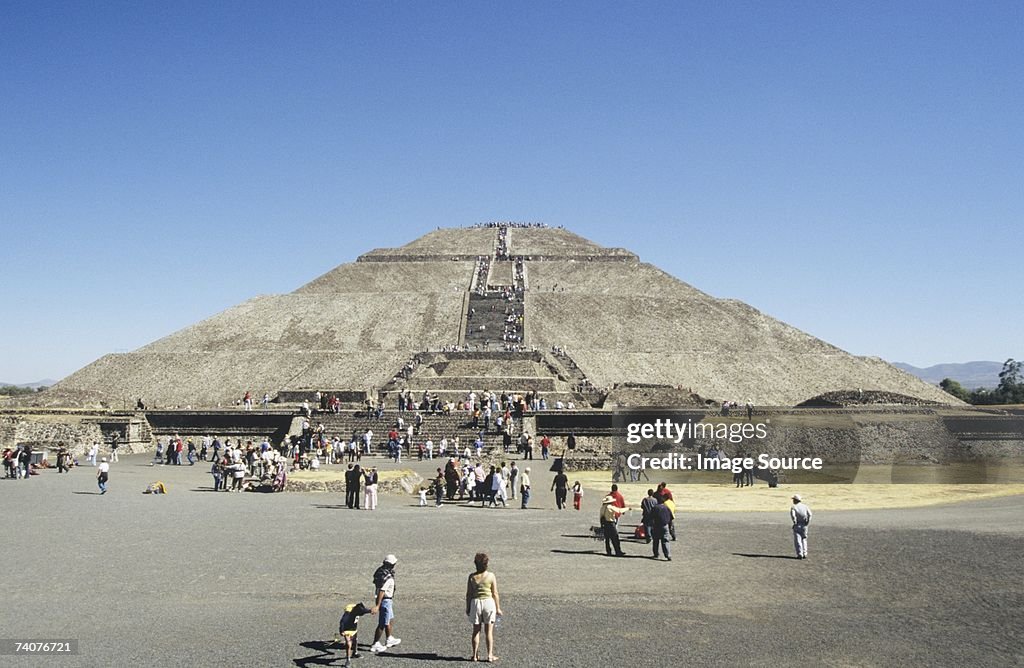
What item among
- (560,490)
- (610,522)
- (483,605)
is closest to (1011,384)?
(560,490)

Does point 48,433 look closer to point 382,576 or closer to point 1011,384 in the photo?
point 382,576

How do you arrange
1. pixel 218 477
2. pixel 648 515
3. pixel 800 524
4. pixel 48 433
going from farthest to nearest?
pixel 48 433
pixel 218 477
pixel 648 515
pixel 800 524

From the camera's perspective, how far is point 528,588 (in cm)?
1163

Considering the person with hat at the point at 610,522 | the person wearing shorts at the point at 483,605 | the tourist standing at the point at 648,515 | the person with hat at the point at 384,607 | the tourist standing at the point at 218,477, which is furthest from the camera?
the tourist standing at the point at 218,477

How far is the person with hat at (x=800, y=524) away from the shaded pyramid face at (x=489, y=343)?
3117 centimetres

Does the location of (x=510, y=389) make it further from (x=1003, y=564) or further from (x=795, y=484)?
(x=1003, y=564)

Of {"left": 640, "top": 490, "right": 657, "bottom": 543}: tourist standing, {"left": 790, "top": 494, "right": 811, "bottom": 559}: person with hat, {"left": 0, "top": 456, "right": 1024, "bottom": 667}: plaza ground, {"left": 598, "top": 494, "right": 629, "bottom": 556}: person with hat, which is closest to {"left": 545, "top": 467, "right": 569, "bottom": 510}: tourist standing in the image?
{"left": 0, "top": 456, "right": 1024, "bottom": 667}: plaza ground

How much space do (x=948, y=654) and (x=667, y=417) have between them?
51.8 ft

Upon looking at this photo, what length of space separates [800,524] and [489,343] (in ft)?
151

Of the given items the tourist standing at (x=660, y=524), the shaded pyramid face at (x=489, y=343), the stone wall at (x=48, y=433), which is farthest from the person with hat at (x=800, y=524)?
the shaded pyramid face at (x=489, y=343)

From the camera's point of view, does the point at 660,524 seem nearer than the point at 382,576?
No

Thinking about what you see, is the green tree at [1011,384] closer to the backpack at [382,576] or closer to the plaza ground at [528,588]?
the plaza ground at [528,588]

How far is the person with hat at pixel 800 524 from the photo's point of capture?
12.9 metres

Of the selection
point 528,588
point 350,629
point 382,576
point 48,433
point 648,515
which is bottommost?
point 528,588
